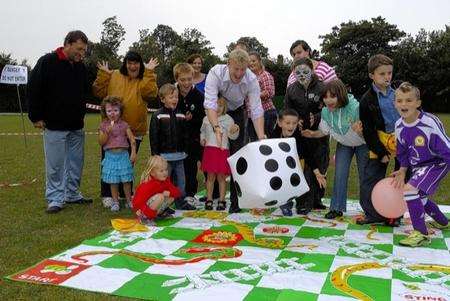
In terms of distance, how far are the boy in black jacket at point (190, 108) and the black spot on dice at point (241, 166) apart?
172 centimetres

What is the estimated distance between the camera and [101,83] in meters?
6.22

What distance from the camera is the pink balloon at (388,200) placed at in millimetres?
4703

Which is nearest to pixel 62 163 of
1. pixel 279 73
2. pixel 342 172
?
pixel 342 172

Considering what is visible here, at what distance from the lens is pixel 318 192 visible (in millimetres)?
6113

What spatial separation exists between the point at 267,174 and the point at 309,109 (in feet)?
5.57

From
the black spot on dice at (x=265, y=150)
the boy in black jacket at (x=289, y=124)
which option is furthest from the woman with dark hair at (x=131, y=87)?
the black spot on dice at (x=265, y=150)

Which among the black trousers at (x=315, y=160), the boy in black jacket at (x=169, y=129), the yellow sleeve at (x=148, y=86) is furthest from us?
the yellow sleeve at (x=148, y=86)

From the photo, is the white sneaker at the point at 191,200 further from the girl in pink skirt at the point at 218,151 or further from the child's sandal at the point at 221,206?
the child's sandal at the point at 221,206

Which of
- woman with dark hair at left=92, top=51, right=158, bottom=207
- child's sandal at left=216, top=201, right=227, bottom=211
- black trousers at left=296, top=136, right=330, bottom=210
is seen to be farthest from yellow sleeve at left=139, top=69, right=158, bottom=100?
black trousers at left=296, top=136, right=330, bottom=210

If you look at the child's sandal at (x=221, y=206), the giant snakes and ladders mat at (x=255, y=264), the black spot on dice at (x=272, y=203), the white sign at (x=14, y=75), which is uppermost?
the white sign at (x=14, y=75)

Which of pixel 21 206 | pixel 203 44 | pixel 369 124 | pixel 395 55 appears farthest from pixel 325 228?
pixel 203 44

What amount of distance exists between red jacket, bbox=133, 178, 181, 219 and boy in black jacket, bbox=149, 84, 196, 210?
1.69ft

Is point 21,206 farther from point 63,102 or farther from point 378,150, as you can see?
point 378,150

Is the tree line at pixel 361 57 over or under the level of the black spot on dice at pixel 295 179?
over
